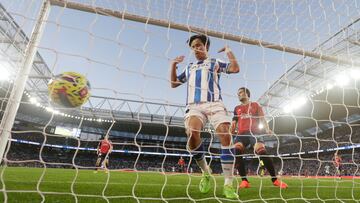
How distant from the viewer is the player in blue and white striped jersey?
326cm

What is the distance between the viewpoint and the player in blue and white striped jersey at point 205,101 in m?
3.26

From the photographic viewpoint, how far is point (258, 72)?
5.20 metres

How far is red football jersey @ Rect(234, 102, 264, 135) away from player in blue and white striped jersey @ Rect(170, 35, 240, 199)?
4.46ft

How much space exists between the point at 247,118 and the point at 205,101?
64.4 inches

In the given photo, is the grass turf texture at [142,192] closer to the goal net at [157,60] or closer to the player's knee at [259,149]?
the goal net at [157,60]

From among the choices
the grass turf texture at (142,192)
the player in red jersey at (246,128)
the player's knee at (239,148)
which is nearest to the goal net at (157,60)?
the grass turf texture at (142,192)

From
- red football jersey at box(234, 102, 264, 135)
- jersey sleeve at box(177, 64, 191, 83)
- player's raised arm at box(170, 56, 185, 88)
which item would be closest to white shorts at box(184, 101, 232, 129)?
player's raised arm at box(170, 56, 185, 88)

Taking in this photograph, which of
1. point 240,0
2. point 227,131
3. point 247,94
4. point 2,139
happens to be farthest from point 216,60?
point 2,139

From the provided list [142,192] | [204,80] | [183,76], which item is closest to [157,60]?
[183,76]

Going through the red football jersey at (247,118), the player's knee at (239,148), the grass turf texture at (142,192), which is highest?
the red football jersey at (247,118)

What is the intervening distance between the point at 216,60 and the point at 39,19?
2.14 m

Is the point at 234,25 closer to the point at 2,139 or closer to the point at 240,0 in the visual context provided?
the point at 240,0

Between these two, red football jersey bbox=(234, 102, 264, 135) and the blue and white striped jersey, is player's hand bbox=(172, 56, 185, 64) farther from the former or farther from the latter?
red football jersey bbox=(234, 102, 264, 135)

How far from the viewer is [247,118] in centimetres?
475
